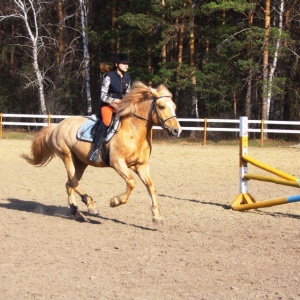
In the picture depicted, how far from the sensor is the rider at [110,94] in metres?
8.85

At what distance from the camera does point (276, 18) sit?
3011 centimetres

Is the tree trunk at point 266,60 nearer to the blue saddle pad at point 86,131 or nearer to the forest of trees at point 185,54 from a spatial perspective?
the forest of trees at point 185,54

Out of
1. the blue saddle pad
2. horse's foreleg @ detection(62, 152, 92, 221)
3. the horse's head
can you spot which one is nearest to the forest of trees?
horse's foreleg @ detection(62, 152, 92, 221)

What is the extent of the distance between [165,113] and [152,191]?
45.6 inches

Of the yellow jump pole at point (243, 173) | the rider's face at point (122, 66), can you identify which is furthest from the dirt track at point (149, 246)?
the rider's face at point (122, 66)

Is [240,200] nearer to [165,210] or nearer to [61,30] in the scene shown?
[165,210]

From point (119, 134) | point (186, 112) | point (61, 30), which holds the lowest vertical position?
point (186, 112)

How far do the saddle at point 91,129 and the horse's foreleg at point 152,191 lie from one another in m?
0.66

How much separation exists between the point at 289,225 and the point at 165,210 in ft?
7.32

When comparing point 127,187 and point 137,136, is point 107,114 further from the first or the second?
point 127,187

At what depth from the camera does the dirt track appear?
5426mm

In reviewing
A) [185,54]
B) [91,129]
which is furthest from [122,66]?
[185,54]

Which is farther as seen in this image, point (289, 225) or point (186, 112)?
point (186, 112)

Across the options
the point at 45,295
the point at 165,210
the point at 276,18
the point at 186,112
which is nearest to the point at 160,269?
the point at 45,295
